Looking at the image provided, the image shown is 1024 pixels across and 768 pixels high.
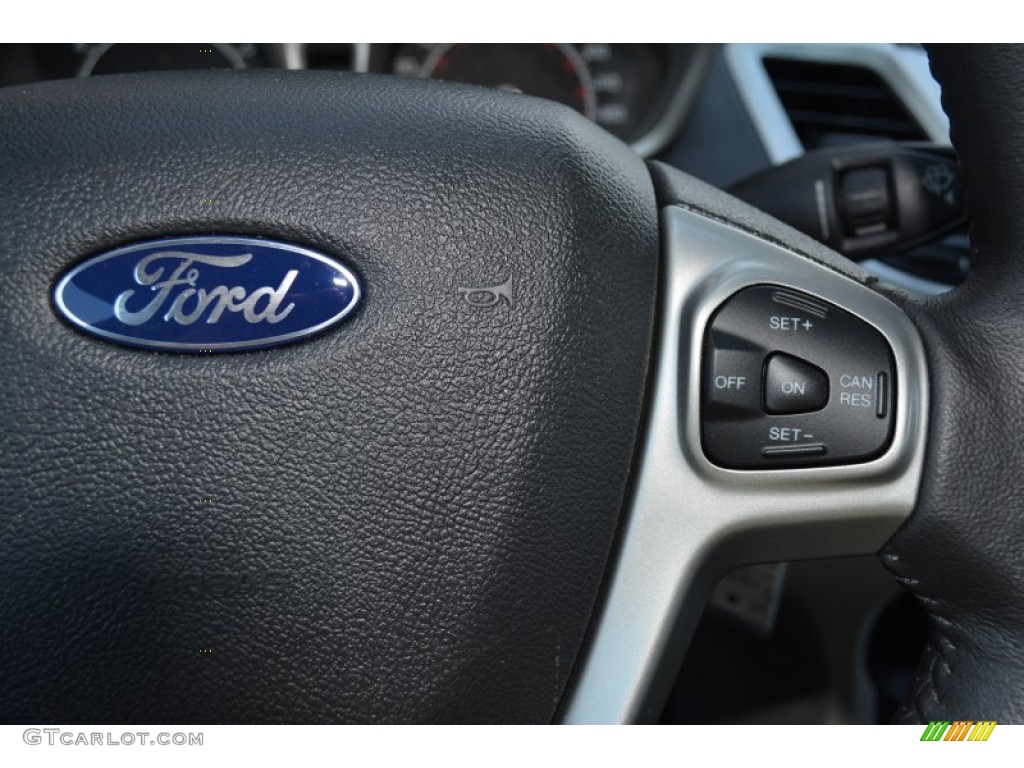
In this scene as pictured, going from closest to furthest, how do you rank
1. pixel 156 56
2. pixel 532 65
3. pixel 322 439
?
pixel 322 439
pixel 156 56
pixel 532 65

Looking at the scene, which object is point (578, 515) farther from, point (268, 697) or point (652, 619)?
point (268, 697)

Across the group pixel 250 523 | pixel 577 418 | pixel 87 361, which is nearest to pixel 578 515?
pixel 577 418

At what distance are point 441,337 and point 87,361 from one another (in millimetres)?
211

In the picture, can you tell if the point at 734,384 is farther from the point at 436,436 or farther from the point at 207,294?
the point at 207,294

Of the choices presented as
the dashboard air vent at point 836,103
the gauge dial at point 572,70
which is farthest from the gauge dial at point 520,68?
the dashboard air vent at point 836,103

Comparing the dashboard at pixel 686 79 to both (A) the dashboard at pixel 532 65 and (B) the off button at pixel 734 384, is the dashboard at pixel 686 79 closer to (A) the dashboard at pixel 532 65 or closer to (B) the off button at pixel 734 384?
(A) the dashboard at pixel 532 65

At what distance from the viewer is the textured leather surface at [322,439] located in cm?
66

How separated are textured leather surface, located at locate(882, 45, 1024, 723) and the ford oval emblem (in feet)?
1.28

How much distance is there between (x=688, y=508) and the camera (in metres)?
0.73

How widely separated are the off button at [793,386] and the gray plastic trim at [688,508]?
4 cm

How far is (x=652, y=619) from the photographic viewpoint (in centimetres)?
73

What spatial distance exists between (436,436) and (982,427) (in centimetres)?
35

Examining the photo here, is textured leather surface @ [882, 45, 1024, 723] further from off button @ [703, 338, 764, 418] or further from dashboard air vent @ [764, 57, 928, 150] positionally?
dashboard air vent @ [764, 57, 928, 150]

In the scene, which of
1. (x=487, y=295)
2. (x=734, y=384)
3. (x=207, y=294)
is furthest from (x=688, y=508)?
(x=207, y=294)
